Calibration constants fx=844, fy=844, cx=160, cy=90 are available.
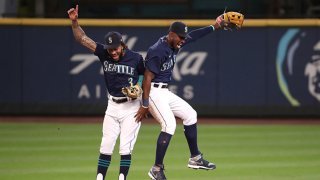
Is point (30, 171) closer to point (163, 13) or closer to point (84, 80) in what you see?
point (84, 80)

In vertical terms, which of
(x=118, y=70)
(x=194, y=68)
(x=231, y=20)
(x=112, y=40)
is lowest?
(x=194, y=68)

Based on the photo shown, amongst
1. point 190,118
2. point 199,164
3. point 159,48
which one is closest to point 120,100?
point 159,48

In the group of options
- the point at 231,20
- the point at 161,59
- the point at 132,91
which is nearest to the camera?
the point at 132,91

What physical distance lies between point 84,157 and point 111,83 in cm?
267

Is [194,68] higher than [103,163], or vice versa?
[194,68]

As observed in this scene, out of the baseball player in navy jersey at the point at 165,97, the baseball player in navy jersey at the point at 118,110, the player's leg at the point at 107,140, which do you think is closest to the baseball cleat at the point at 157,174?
the baseball player in navy jersey at the point at 165,97

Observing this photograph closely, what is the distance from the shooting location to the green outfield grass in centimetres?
977

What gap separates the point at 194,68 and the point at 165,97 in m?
5.99

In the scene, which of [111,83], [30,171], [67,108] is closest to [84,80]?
[67,108]

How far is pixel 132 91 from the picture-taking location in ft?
27.7

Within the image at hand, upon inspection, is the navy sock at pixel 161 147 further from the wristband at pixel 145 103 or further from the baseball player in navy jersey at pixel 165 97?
the wristband at pixel 145 103

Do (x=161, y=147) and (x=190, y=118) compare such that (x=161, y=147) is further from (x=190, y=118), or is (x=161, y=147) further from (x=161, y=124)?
(x=190, y=118)

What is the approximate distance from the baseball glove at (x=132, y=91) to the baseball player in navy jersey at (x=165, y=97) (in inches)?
10.9

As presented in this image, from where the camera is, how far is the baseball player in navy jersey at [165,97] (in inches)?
356
